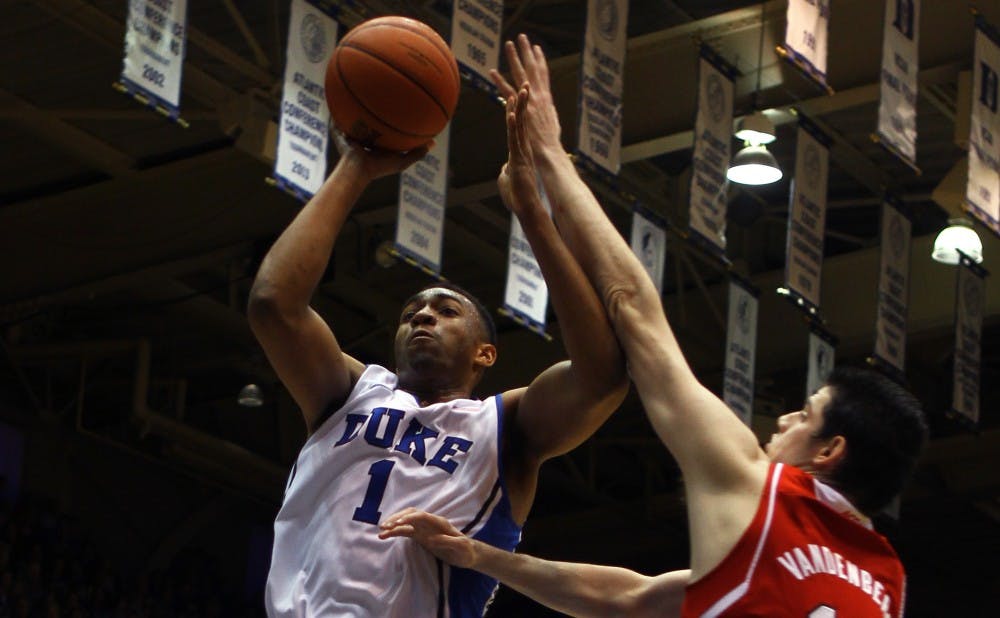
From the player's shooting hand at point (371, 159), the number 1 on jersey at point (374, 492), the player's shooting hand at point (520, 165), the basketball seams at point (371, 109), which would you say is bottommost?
the number 1 on jersey at point (374, 492)

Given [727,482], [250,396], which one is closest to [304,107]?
[727,482]

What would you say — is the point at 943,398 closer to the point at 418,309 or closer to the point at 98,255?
the point at 98,255

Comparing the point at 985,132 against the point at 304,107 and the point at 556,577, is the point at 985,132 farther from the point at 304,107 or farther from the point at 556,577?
the point at 556,577

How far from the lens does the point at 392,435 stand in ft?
15.4

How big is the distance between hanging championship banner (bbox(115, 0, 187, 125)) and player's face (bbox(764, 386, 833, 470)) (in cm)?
622

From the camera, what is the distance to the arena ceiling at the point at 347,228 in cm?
1305

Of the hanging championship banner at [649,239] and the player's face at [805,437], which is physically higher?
the hanging championship banner at [649,239]

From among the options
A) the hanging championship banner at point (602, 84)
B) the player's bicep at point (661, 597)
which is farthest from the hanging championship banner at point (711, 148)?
the player's bicep at point (661, 597)

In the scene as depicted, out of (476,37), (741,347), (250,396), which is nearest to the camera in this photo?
(476,37)

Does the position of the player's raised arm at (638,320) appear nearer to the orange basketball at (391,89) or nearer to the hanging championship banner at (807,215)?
the orange basketball at (391,89)

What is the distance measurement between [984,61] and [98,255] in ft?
25.2

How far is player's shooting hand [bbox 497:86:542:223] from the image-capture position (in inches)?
175

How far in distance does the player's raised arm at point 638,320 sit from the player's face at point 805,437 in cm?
22

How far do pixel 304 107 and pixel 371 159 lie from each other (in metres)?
5.97
